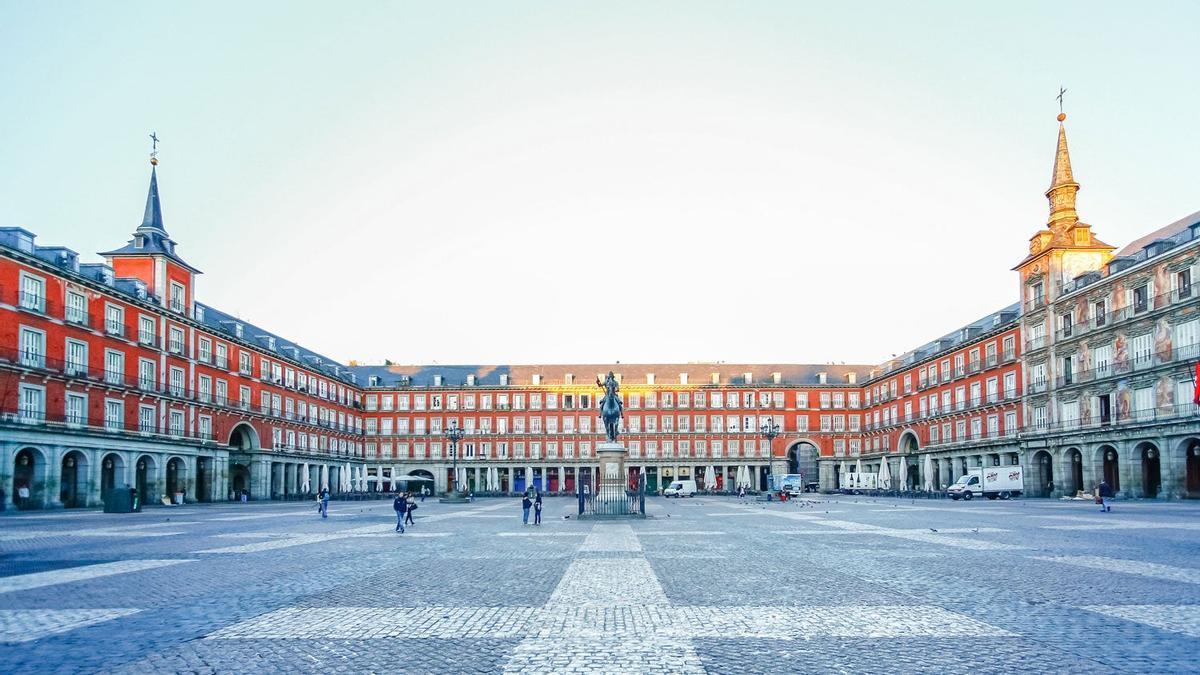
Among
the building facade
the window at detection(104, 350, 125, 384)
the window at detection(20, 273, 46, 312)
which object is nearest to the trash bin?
the building facade

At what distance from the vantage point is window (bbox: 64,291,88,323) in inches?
1751

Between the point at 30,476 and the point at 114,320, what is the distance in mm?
9806

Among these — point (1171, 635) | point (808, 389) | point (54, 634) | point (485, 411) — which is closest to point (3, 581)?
point (54, 634)

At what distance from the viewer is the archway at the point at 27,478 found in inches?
1608

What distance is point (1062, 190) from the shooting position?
56344 mm

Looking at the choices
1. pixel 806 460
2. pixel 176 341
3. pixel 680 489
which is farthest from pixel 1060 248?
pixel 176 341

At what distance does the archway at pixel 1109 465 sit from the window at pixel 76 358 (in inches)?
2248

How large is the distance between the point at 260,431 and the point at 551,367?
4015 cm

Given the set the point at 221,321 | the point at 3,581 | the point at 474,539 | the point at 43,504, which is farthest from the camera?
the point at 221,321

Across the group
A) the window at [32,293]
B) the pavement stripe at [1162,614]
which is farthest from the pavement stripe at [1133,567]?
the window at [32,293]

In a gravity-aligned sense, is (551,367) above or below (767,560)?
above

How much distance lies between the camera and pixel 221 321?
6569cm

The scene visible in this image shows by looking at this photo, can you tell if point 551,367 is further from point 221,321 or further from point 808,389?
point 221,321

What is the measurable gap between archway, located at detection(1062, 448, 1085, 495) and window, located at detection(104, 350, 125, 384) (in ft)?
186
